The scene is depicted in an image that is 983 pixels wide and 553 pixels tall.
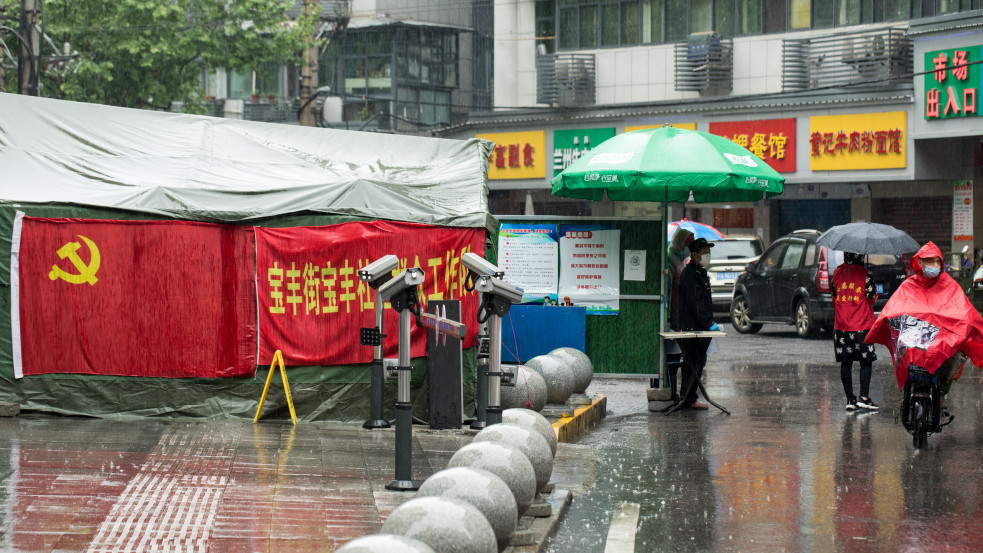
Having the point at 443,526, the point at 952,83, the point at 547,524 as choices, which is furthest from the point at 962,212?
the point at 443,526

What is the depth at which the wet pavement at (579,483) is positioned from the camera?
23.1 ft

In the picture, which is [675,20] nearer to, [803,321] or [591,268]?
[803,321]

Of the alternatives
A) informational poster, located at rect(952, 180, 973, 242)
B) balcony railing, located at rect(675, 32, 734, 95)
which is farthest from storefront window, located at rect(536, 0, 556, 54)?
informational poster, located at rect(952, 180, 973, 242)

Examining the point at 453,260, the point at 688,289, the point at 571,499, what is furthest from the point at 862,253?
the point at 571,499

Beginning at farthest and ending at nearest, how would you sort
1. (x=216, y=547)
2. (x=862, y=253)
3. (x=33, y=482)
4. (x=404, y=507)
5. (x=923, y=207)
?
(x=923, y=207)
(x=862, y=253)
(x=33, y=482)
(x=216, y=547)
(x=404, y=507)

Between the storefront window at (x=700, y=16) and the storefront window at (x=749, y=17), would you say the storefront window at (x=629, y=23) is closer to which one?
the storefront window at (x=700, y=16)

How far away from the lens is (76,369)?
11219mm

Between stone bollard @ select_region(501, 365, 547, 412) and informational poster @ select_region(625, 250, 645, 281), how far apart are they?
2664 mm

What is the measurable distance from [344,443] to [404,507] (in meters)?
4.53

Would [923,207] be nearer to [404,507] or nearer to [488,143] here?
[488,143]

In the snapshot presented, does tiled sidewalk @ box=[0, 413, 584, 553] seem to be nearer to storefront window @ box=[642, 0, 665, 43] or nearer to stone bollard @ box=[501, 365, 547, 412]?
stone bollard @ box=[501, 365, 547, 412]

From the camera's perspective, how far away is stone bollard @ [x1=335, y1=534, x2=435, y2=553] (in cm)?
486

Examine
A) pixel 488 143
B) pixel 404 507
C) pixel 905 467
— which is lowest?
pixel 905 467

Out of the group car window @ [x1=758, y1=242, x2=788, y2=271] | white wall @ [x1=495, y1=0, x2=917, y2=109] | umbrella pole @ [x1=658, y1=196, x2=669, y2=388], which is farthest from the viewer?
white wall @ [x1=495, y1=0, x2=917, y2=109]
